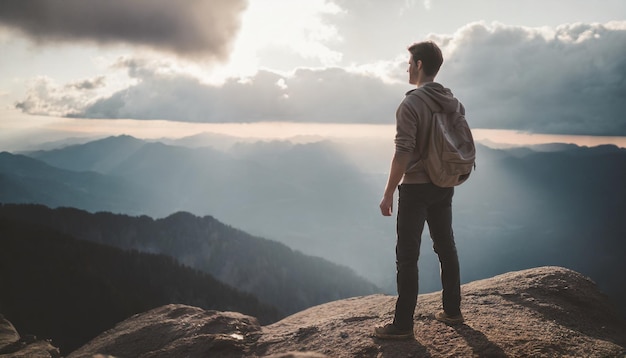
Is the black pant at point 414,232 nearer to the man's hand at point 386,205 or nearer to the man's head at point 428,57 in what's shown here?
the man's hand at point 386,205

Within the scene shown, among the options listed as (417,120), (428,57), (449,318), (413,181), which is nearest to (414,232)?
(413,181)

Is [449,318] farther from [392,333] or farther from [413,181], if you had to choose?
[413,181]

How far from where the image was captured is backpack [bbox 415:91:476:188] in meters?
4.74

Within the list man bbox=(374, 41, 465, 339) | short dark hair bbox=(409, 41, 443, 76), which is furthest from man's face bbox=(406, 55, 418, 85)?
short dark hair bbox=(409, 41, 443, 76)

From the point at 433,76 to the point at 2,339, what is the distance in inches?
388

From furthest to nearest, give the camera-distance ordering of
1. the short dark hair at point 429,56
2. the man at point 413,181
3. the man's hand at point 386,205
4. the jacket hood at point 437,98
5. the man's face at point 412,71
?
1. the man's face at point 412,71
2. the short dark hair at point 429,56
3. the jacket hood at point 437,98
4. the man at point 413,181
5. the man's hand at point 386,205

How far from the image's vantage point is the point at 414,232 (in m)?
4.88

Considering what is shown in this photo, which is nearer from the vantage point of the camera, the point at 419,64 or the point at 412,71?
the point at 419,64

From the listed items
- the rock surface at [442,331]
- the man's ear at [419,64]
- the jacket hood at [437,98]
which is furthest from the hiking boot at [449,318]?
the man's ear at [419,64]

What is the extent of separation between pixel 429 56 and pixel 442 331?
12.7ft

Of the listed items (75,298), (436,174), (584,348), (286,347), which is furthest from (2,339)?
(75,298)

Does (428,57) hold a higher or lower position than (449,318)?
higher

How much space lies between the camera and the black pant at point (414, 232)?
192 inches

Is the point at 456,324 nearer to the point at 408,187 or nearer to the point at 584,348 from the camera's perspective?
the point at 584,348
